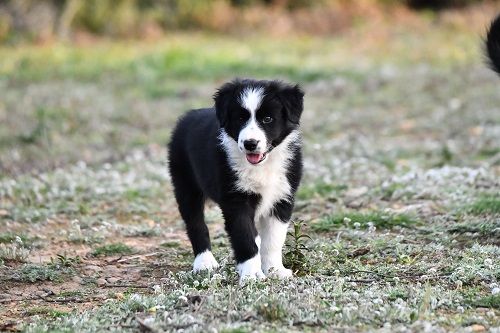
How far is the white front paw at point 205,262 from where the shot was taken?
6.83 m

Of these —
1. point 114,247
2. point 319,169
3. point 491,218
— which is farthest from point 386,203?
point 114,247

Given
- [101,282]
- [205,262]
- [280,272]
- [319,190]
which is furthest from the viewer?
[319,190]

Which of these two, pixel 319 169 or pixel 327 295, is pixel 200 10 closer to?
pixel 319 169

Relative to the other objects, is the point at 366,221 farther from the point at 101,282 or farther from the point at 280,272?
the point at 101,282

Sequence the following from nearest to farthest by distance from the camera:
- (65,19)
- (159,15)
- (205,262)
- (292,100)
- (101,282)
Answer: (292,100)
(101,282)
(205,262)
(65,19)
(159,15)

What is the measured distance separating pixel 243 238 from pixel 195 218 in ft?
3.11

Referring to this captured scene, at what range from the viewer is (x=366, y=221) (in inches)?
317

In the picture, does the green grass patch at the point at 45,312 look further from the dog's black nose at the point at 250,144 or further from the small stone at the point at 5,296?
the dog's black nose at the point at 250,144

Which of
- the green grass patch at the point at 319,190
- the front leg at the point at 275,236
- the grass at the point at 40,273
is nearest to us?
the front leg at the point at 275,236

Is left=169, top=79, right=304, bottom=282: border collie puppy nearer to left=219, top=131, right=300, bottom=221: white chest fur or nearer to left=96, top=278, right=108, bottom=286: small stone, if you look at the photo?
left=219, top=131, right=300, bottom=221: white chest fur

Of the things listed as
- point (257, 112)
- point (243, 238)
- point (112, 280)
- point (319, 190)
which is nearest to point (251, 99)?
point (257, 112)

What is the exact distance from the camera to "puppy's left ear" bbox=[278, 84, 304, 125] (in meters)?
6.50

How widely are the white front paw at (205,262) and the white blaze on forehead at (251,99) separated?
1.20m

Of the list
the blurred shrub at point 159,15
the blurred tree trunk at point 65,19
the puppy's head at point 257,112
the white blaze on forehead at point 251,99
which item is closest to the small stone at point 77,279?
the puppy's head at point 257,112
